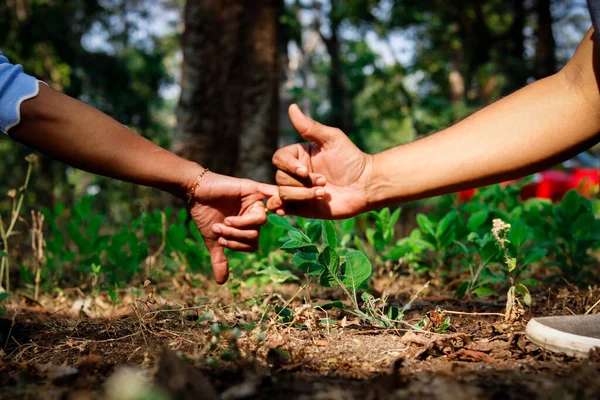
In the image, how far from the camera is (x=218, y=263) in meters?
2.33

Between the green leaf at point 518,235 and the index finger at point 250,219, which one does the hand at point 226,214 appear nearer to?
the index finger at point 250,219

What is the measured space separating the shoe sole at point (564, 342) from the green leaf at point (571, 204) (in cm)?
130

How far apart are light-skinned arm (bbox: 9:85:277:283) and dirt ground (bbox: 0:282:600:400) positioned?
34 cm

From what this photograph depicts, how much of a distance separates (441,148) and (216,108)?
3081mm

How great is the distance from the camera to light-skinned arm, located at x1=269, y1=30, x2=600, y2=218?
6.57ft

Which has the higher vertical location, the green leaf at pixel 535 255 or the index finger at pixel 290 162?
the index finger at pixel 290 162

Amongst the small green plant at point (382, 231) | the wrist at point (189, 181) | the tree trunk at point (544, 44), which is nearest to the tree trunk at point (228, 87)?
the small green plant at point (382, 231)

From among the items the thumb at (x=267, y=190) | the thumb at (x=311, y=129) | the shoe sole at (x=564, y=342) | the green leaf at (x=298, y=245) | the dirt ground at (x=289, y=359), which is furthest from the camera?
the thumb at (x=267, y=190)

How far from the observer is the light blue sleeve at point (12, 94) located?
1867 millimetres

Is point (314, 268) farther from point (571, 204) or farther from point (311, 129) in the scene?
point (571, 204)

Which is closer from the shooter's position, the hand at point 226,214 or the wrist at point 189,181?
the wrist at point 189,181

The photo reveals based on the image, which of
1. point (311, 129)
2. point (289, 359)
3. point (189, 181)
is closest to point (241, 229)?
point (189, 181)

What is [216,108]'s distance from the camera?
486cm

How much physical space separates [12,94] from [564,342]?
1979 millimetres
